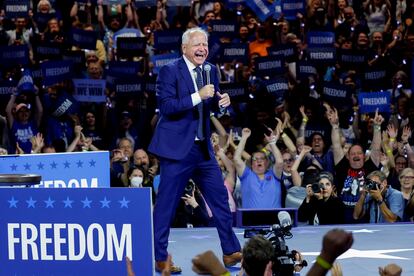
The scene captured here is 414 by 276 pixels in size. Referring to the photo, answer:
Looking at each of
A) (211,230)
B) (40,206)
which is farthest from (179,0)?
(40,206)

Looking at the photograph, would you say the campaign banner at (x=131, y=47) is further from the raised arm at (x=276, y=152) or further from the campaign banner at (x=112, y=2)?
the raised arm at (x=276, y=152)

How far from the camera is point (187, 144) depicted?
618 centimetres

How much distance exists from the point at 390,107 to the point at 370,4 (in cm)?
293

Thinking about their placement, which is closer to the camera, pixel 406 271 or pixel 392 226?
pixel 406 271

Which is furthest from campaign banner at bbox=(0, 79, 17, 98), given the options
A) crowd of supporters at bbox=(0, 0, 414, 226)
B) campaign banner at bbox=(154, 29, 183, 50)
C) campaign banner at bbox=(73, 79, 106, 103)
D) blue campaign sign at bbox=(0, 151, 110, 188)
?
blue campaign sign at bbox=(0, 151, 110, 188)

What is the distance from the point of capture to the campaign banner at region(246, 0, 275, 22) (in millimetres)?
12945

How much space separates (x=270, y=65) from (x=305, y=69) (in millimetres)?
464

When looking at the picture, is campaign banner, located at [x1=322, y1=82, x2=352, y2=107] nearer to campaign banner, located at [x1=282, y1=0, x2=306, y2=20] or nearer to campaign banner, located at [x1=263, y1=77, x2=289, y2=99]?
campaign banner, located at [x1=263, y1=77, x2=289, y2=99]

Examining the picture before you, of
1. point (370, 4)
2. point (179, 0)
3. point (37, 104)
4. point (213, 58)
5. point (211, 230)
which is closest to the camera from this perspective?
point (211, 230)

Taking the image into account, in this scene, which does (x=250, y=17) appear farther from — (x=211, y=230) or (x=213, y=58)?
(x=211, y=230)

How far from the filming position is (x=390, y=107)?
1172 cm

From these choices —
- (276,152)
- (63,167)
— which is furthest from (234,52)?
(63,167)

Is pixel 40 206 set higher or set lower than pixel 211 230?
higher

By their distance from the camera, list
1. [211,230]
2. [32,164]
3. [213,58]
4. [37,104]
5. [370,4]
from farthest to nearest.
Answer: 1. [370,4]
2. [213,58]
3. [37,104]
4. [211,230]
5. [32,164]
